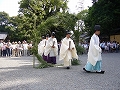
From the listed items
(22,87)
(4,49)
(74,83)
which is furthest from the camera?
(4,49)

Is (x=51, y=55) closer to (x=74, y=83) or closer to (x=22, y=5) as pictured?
(x=74, y=83)

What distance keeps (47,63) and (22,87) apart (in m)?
5.59

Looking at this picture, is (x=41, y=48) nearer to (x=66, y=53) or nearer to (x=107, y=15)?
(x=66, y=53)

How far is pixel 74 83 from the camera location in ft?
23.1

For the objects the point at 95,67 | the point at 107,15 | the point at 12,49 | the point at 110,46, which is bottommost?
the point at 95,67

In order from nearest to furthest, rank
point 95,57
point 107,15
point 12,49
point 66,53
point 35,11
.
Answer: point 95,57, point 66,53, point 12,49, point 107,15, point 35,11

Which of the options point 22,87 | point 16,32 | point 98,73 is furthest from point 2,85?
point 16,32

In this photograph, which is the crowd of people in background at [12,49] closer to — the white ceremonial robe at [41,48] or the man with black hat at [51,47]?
the white ceremonial robe at [41,48]

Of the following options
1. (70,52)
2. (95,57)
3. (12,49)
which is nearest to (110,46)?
(12,49)

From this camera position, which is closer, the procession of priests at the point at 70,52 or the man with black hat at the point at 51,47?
the procession of priests at the point at 70,52

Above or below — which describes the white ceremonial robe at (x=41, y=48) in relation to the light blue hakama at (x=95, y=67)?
above

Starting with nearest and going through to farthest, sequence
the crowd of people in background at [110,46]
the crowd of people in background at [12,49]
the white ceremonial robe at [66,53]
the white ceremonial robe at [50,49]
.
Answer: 1. the white ceremonial robe at [66,53]
2. the white ceremonial robe at [50,49]
3. the crowd of people in background at [12,49]
4. the crowd of people in background at [110,46]

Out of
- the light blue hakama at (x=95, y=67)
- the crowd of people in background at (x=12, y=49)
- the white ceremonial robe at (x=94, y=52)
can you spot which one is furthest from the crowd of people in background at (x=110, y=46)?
the light blue hakama at (x=95, y=67)

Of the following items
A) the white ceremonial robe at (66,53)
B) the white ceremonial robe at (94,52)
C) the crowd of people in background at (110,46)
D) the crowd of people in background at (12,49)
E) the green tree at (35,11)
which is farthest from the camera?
the green tree at (35,11)
